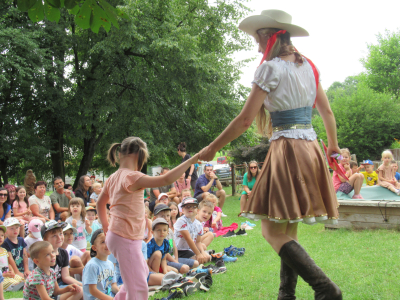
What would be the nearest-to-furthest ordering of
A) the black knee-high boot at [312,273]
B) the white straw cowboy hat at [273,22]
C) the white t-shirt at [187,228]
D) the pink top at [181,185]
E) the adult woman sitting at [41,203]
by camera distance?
the black knee-high boot at [312,273]
the white straw cowboy hat at [273,22]
the white t-shirt at [187,228]
the adult woman sitting at [41,203]
the pink top at [181,185]

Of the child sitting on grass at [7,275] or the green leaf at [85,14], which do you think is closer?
the green leaf at [85,14]

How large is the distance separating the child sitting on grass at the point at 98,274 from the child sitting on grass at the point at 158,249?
1026mm

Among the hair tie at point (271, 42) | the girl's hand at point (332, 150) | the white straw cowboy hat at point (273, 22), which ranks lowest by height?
the girl's hand at point (332, 150)

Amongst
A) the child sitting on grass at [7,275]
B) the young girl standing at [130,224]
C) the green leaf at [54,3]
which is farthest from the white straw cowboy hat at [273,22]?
the child sitting on grass at [7,275]

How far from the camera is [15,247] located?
545cm

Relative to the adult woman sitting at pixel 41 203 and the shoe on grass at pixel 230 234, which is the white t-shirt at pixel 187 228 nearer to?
the shoe on grass at pixel 230 234

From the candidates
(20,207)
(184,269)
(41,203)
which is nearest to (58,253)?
(184,269)

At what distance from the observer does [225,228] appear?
8.88 metres

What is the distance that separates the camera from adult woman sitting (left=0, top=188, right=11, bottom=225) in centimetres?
656

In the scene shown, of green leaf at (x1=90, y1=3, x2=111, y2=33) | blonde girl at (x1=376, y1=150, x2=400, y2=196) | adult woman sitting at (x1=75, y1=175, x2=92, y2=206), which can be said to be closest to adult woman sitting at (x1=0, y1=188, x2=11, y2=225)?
adult woman sitting at (x1=75, y1=175, x2=92, y2=206)

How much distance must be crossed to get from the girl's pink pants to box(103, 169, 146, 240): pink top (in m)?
0.06

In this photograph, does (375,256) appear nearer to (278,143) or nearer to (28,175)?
(278,143)

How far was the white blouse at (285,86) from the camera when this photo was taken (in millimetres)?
2506

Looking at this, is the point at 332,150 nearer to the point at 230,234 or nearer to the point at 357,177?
the point at 357,177
